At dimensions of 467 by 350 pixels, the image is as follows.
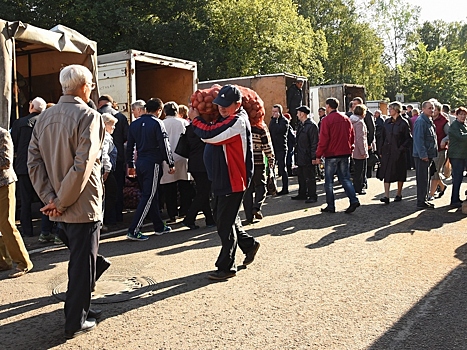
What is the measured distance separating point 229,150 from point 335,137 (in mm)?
4218

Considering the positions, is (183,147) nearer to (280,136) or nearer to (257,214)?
(257,214)

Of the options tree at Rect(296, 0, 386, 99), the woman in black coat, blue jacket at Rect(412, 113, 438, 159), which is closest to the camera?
blue jacket at Rect(412, 113, 438, 159)

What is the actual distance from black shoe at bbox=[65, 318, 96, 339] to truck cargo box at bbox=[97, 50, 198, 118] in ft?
20.6

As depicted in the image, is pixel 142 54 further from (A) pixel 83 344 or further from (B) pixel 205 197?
(A) pixel 83 344

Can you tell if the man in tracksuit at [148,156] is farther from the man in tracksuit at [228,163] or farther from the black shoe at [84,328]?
the black shoe at [84,328]

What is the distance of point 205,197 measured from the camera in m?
8.26

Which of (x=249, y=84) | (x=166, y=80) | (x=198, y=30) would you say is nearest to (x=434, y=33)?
(x=198, y=30)

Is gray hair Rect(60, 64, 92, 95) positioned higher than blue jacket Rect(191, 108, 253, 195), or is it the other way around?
gray hair Rect(60, 64, 92, 95)

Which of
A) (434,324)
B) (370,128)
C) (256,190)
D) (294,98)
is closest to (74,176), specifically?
(434,324)

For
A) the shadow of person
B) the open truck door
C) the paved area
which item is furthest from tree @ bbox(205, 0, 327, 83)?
the shadow of person

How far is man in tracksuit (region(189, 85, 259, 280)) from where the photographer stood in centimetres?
554

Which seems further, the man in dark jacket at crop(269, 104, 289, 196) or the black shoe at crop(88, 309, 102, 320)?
the man in dark jacket at crop(269, 104, 289, 196)

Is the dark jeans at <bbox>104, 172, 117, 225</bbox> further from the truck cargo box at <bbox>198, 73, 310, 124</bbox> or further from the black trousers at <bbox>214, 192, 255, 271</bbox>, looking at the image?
the truck cargo box at <bbox>198, 73, 310, 124</bbox>

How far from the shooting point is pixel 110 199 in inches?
332
